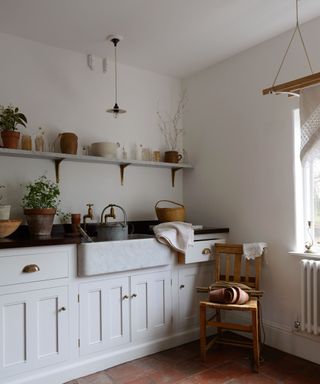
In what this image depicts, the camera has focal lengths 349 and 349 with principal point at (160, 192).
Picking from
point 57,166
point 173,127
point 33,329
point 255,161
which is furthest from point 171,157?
point 33,329

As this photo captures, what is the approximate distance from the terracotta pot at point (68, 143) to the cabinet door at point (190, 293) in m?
1.34

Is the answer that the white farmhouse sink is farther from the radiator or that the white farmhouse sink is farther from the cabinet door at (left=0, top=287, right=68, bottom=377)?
the radiator

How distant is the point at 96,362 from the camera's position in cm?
243

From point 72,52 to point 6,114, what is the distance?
87 centimetres

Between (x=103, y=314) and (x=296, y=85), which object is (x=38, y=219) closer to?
(x=103, y=314)

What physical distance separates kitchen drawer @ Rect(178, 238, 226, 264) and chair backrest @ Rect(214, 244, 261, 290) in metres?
0.06

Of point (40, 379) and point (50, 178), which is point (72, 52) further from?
point (40, 379)

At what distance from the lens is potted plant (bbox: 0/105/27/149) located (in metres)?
2.59

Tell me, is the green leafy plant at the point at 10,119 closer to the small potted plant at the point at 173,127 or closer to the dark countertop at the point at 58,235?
the dark countertop at the point at 58,235

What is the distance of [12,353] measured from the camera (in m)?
2.10

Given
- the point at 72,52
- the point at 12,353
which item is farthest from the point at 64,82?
the point at 12,353

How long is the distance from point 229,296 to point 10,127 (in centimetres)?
201

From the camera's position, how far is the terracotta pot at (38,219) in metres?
2.50

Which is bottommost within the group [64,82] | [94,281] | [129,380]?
[129,380]
